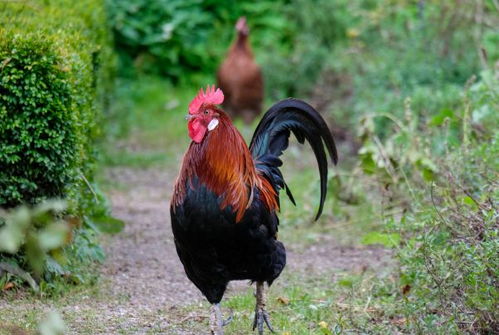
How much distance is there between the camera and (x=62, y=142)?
5172 millimetres

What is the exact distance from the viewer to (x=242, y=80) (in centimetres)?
1209

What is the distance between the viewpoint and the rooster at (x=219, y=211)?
431 cm

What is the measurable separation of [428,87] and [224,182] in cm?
643

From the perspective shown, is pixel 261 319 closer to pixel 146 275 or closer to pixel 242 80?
pixel 146 275

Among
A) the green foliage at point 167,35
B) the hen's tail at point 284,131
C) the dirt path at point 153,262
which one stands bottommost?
the green foliage at point 167,35

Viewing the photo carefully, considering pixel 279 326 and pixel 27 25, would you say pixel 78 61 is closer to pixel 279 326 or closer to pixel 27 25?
pixel 27 25

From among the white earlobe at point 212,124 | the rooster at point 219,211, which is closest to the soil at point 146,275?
the rooster at point 219,211

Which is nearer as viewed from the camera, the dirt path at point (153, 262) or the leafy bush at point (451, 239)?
the leafy bush at point (451, 239)

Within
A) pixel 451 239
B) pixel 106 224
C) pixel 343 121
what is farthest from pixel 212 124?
pixel 343 121

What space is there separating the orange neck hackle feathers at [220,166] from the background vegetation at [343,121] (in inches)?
33.0

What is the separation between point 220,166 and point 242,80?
307 inches

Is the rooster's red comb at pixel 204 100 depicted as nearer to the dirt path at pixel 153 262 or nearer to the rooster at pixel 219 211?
the rooster at pixel 219 211

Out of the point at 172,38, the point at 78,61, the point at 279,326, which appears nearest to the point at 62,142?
the point at 78,61

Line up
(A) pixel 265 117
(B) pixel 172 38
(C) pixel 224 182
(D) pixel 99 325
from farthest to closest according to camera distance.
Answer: (B) pixel 172 38, (A) pixel 265 117, (D) pixel 99 325, (C) pixel 224 182
